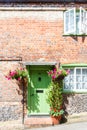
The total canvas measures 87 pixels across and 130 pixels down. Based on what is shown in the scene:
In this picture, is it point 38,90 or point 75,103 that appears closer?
point 75,103

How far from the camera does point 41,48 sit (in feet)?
76.5

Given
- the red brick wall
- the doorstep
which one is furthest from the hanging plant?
the doorstep

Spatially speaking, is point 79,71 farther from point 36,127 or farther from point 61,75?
point 36,127

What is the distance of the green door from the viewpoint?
23328 millimetres

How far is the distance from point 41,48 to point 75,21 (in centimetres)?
207

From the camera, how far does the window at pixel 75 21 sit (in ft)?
75.8

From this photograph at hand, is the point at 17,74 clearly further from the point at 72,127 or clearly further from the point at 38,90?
the point at 72,127

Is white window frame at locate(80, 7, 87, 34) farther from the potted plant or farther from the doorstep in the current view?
the doorstep

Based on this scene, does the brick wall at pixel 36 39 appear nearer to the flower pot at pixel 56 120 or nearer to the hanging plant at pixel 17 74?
the hanging plant at pixel 17 74

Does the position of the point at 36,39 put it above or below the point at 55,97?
above

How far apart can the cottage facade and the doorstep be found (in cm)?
23

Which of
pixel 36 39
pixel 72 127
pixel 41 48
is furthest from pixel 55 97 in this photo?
pixel 36 39

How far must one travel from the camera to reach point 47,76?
23453 mm

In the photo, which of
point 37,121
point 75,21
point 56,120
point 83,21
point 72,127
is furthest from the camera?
point 83,21
